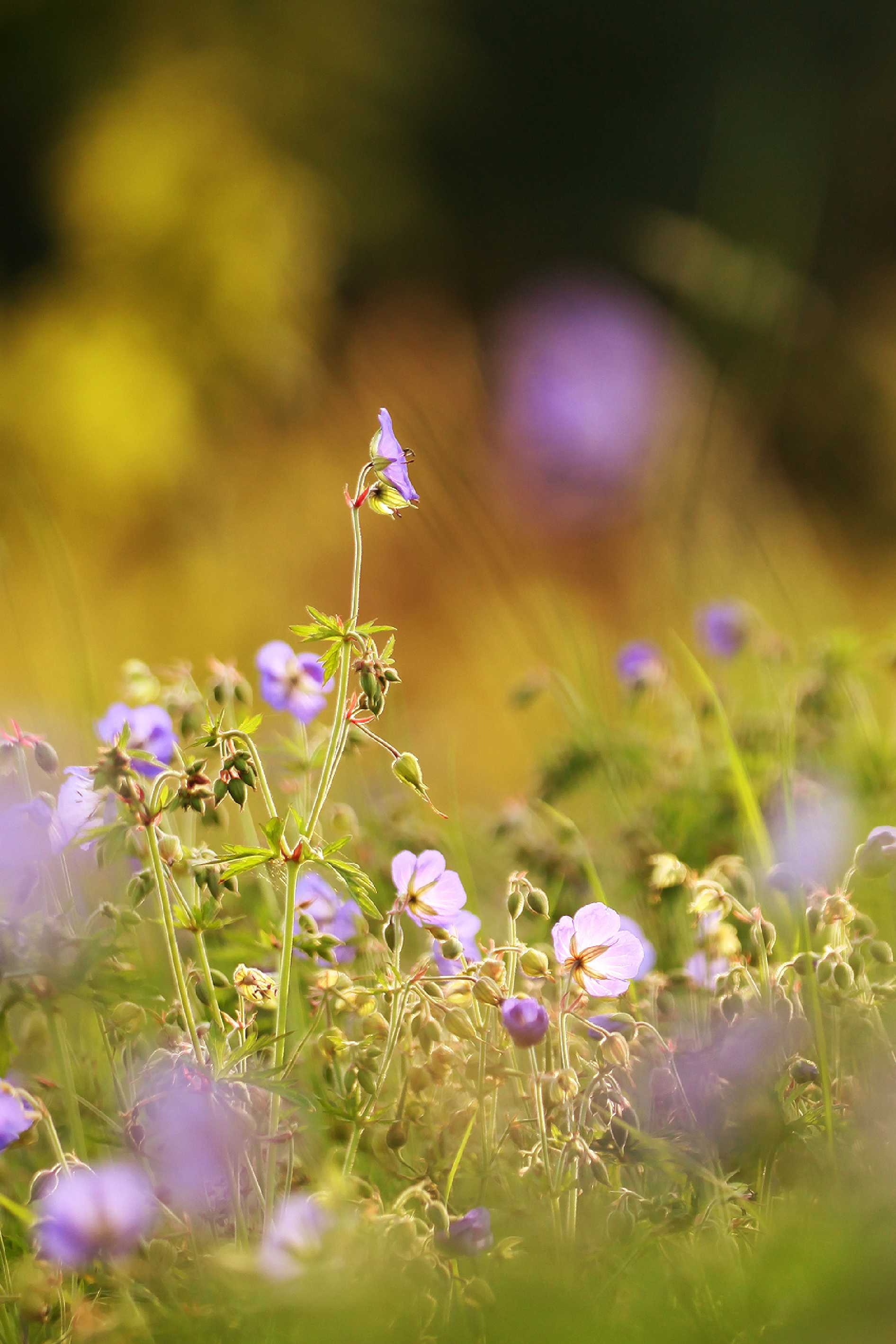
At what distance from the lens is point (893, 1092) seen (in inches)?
24.7

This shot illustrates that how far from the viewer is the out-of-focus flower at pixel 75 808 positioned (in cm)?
68

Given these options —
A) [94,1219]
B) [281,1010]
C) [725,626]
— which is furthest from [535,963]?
[725,626]

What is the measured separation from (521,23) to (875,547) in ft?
8.21

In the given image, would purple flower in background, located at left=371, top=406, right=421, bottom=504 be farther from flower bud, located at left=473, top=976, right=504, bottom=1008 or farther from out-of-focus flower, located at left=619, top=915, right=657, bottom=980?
out-of-focus flower, located at left=619, top=915, right=657, bottom=980

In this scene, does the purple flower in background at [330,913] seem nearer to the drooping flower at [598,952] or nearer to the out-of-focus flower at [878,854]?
the drooping flower at [598,952]

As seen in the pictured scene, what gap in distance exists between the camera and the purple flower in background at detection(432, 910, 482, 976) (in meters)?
0.75

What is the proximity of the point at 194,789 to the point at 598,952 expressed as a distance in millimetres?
232

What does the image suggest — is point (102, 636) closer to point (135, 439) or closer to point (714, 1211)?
point (135, 439)

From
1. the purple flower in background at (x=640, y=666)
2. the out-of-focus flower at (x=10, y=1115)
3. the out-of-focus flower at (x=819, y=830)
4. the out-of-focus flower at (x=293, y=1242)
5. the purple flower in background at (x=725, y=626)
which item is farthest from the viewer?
the purple flower in background at (x=725, y=626)

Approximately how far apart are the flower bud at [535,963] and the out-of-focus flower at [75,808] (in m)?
0.24

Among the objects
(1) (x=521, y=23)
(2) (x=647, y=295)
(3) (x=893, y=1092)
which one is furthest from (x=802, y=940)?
(1) (x=521, y=23)

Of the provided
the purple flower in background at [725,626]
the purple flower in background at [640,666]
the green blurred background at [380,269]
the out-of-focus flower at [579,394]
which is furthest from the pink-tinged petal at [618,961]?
the out-of-focus flower at [579,394]

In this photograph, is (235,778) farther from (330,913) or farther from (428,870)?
(330,913)

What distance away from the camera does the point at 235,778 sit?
634mm
